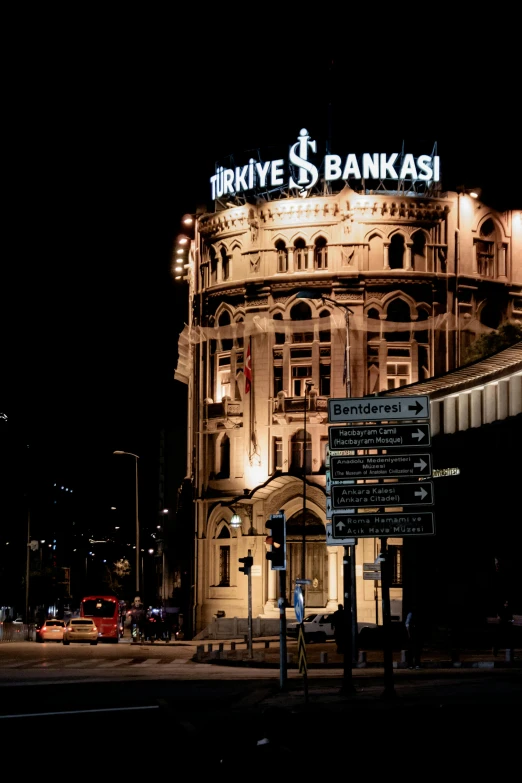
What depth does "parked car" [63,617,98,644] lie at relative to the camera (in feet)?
191

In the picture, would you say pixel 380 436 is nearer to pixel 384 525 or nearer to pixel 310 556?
pixel 384 525

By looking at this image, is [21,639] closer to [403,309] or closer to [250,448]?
[250,448]

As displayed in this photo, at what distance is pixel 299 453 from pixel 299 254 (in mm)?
10324

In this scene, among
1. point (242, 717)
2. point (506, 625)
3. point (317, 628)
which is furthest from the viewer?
point (317, 628)

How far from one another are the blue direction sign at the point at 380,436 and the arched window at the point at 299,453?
45681 millimetres

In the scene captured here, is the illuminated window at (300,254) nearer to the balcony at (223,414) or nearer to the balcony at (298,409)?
the balcony at (298,409)

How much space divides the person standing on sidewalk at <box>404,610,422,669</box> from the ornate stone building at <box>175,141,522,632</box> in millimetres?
31158

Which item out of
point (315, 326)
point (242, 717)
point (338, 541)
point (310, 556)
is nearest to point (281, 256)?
point (315, 326)

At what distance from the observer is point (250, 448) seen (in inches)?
2667

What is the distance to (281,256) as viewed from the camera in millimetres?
68188

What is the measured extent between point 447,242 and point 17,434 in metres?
49.1

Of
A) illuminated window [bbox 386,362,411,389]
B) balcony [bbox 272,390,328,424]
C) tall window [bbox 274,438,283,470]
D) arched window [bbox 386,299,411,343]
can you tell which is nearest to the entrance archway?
tall window [bbox 274,438,283,470]

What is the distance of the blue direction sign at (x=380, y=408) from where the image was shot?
2014cm

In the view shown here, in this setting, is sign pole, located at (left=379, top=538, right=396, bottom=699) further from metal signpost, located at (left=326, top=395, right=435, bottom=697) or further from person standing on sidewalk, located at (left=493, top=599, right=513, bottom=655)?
person standing on sidewalk, located at (left=493, top=599, right=513, bottom=655)
